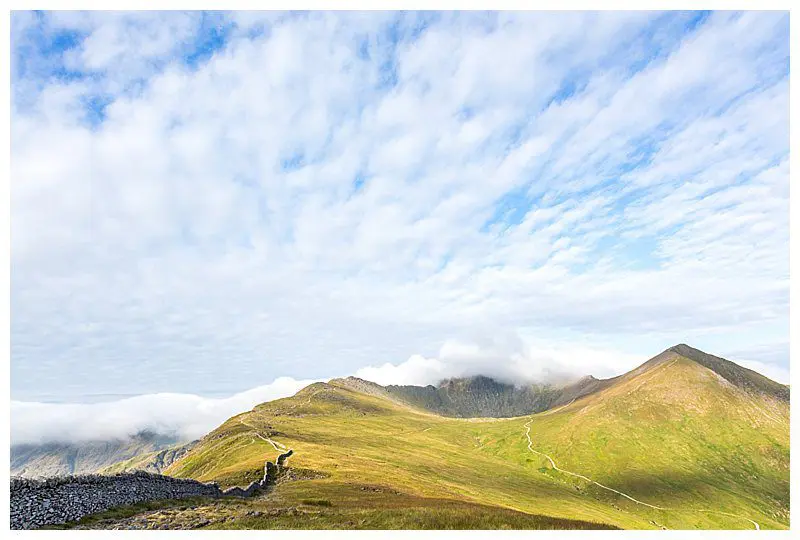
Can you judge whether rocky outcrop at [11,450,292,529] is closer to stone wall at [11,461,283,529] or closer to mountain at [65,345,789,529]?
stone wall at [11,461,283,529]

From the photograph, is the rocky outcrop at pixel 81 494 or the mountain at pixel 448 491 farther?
the mountain at pixel 448 491

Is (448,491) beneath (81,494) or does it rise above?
beneath

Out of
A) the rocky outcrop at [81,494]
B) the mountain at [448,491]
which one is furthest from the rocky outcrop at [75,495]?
the mountain at [448,491]

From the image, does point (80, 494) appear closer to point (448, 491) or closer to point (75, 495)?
point (75, 495)

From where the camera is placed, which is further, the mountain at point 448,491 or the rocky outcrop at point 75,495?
the mountain at point 448,491

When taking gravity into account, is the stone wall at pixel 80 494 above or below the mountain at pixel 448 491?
above

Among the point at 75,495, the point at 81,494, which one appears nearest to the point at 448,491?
the point at 81,494

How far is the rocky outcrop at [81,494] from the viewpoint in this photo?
31562mm

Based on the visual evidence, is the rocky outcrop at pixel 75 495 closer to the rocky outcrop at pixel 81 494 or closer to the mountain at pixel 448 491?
the rocky outcrop at pixel 81 494

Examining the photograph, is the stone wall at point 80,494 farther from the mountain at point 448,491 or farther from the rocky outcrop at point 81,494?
the mountain at point 448,491

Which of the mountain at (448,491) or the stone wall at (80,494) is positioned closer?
the stone wall at (80,494)

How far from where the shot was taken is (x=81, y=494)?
115ft

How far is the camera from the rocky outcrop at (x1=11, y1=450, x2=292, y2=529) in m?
31.6
